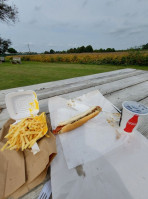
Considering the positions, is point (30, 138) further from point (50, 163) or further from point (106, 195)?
point (106, 195)

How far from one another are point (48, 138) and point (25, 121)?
23 cm

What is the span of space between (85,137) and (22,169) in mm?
392

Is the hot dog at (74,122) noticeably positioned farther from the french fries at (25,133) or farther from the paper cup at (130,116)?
the paper cup at (130,116)

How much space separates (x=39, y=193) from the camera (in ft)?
1.38

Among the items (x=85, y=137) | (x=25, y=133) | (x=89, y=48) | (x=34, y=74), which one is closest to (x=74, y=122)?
(x=85, y=137)

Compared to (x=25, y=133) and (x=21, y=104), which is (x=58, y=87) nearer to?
(x=21, y=104)

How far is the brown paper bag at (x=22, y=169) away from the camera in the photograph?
16.7 inches

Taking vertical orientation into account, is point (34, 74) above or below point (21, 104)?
below

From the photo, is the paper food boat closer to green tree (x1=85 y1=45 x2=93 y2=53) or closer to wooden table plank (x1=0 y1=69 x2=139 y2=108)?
wooden table plank (x1=0 y1=69 x2=139 y2=108)

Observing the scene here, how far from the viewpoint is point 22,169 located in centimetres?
48

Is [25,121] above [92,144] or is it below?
above

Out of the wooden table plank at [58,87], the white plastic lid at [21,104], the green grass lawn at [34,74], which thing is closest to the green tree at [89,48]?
the green grass lawn at [34,74]

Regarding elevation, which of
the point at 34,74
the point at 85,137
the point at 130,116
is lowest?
the point at 34,74

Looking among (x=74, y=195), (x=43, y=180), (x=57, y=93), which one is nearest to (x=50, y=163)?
(x=43, y=180)
